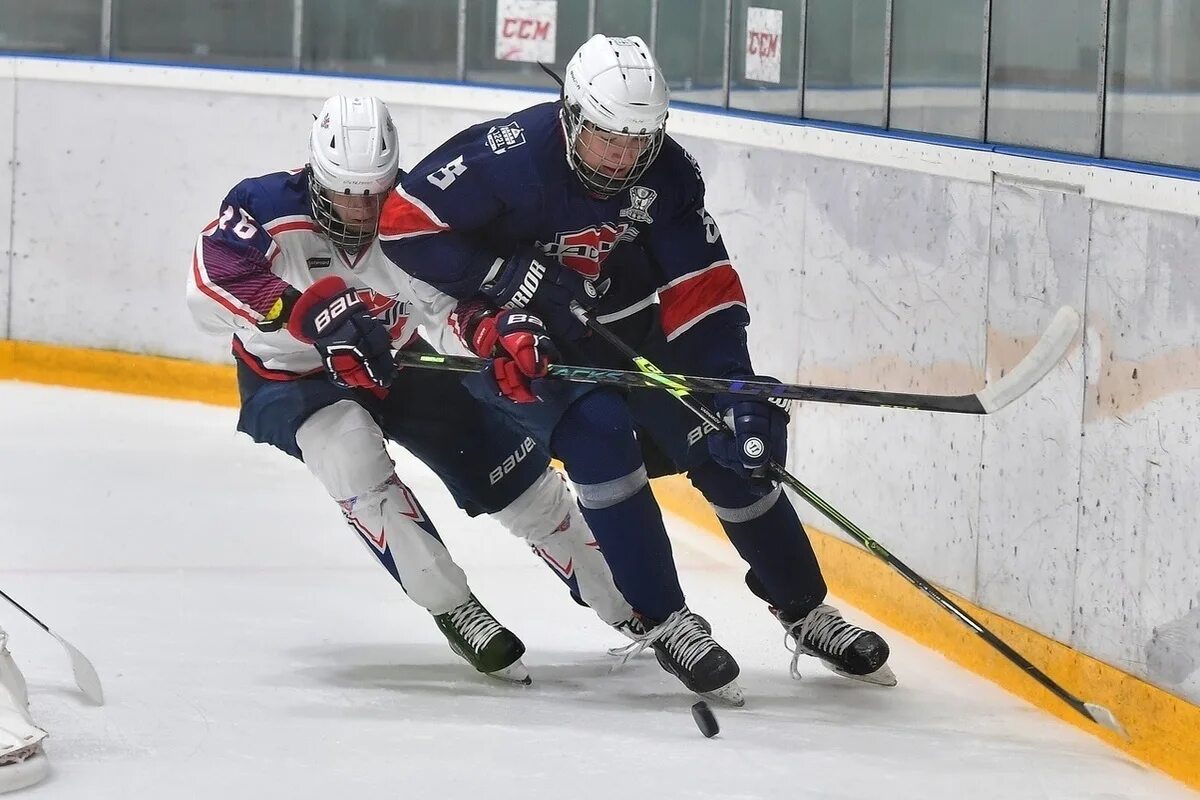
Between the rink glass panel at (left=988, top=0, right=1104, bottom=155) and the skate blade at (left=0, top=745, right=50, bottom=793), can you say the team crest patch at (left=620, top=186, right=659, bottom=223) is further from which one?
the skate blade at (left=0, top=745, right=50, bottom=793)

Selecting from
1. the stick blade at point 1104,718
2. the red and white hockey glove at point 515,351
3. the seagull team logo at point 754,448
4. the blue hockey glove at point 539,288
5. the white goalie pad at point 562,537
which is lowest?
the stick blade at point 1104,718

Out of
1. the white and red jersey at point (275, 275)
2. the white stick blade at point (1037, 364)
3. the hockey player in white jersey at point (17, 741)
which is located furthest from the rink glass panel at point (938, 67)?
the hockey player in white jersey at point (17, 741)

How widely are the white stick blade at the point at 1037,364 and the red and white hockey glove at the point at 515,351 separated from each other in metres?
0.72

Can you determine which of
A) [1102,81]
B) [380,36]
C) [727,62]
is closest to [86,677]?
[1102,81]

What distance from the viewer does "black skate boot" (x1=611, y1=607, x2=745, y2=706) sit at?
3066 mm

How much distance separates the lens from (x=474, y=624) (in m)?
3.29

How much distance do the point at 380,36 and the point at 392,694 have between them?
10.9ft

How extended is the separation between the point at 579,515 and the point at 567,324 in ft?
1.48

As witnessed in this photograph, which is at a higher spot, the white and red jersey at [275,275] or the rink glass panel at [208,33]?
the rink glass panel at [208,33]

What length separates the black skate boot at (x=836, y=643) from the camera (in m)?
3.27

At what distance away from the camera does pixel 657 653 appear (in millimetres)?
3146

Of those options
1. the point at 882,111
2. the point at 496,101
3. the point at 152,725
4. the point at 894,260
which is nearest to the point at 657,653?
the point at 152,725

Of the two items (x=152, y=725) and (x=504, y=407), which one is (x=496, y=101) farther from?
(x=152, y=725)

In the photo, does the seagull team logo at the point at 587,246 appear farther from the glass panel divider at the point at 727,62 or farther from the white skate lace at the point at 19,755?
the glass panel divider at the point at 727,62
